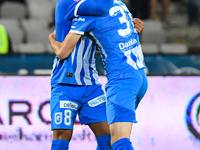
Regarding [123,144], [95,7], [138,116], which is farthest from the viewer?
[138,116]

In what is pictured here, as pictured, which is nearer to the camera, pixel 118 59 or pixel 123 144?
pixel 123 144

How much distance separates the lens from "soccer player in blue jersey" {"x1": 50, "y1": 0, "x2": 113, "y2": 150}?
2256mm

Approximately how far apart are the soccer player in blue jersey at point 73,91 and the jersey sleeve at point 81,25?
2.0 inches

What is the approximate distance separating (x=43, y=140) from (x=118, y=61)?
151cm

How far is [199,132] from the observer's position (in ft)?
11.0

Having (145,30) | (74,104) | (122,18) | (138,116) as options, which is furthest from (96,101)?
(145,30)

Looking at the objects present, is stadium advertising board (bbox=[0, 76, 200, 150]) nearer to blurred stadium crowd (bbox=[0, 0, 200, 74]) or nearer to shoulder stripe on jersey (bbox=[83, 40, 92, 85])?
blurred stadium crowd (bbox=[0, 0, 200, 74])

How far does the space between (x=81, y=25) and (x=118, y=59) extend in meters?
0.32

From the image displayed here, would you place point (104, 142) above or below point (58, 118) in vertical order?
below

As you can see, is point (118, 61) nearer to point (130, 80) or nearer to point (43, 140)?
point (130, 80)

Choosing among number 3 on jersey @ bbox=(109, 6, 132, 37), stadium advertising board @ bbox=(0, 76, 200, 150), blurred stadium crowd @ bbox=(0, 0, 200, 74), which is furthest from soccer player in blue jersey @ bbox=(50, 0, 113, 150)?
blurred stadium crowd @ bbox=(0, 0, 200, 74)

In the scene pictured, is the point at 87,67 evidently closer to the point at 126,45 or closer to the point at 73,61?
the point at 73,61

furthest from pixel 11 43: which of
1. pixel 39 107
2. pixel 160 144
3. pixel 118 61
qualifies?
pixel 118 61

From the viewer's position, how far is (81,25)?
2.14 meters
